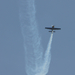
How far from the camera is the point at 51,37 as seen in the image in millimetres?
176750

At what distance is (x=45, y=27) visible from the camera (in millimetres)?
180250

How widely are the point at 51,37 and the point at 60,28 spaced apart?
7.27m

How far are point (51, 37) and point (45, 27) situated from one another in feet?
17.5

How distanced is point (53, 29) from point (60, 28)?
437 centimetres

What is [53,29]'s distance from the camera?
17888 cm

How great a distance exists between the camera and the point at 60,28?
182375 mm

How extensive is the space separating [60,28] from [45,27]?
5741mm

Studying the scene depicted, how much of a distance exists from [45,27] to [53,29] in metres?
3.15
